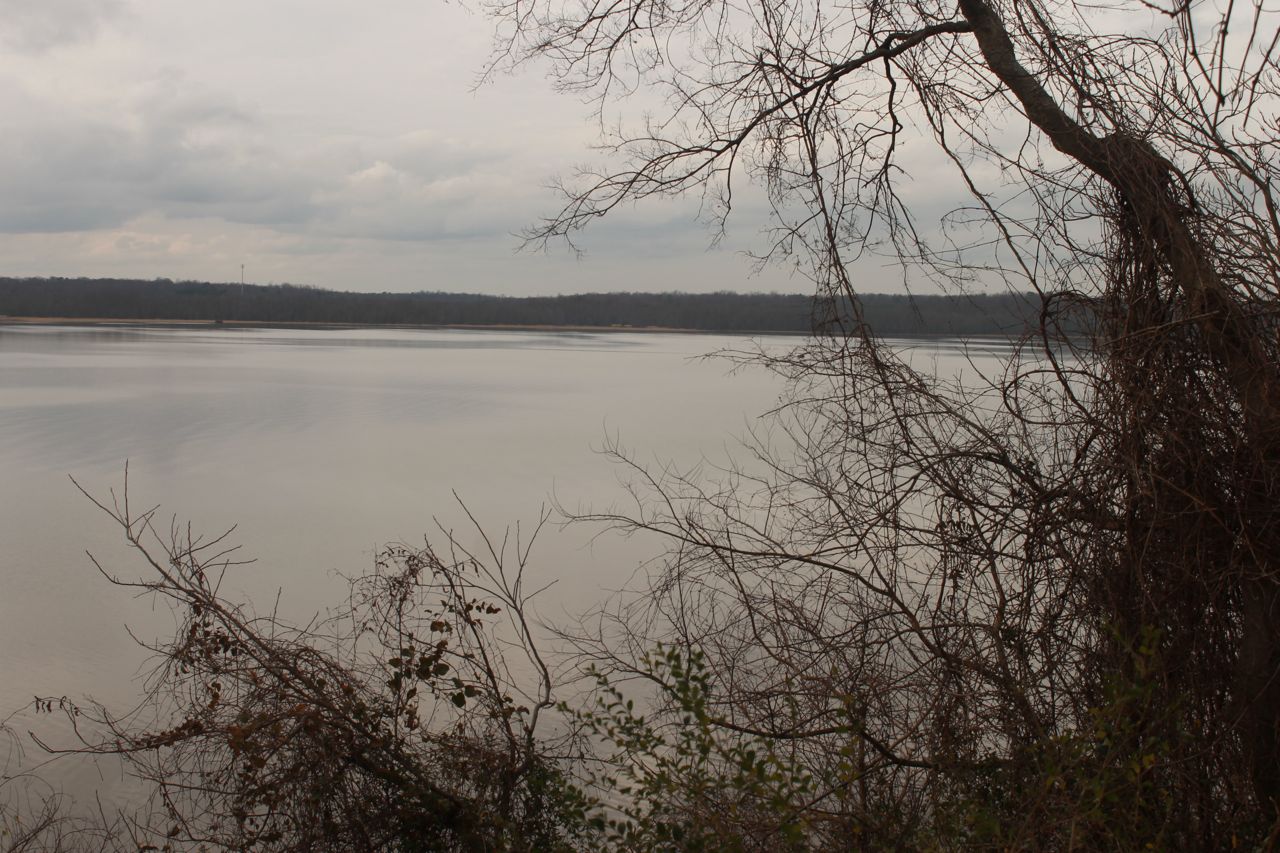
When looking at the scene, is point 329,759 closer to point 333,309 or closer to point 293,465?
point 293,465

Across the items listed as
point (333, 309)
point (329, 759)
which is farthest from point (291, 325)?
point (329, 759)

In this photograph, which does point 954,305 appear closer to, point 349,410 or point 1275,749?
point 1275,749

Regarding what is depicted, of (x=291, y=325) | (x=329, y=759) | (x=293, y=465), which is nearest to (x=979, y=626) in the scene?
(x=329, y=759)

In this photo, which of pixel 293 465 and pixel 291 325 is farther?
pixel 291 325

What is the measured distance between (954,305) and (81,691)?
5134 millimetres

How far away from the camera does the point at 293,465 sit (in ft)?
43.3

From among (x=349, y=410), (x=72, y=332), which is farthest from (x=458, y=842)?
(x=72, y=332)

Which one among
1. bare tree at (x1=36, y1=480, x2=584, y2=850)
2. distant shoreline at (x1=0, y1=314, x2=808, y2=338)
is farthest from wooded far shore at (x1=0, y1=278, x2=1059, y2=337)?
bare tree at (x1=36, y1=480, x2=584, y2=850)

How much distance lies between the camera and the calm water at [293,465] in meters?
7.52

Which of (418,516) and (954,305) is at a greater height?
(954,305)

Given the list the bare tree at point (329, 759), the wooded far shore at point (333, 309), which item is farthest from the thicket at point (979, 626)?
the wooded far shore at point (333, 309)

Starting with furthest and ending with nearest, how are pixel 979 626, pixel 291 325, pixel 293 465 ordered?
pixel 291 325, pixel 293 465, pixel 979 626

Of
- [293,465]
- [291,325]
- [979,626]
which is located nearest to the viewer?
[979,626]

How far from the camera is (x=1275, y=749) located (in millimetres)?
3680
